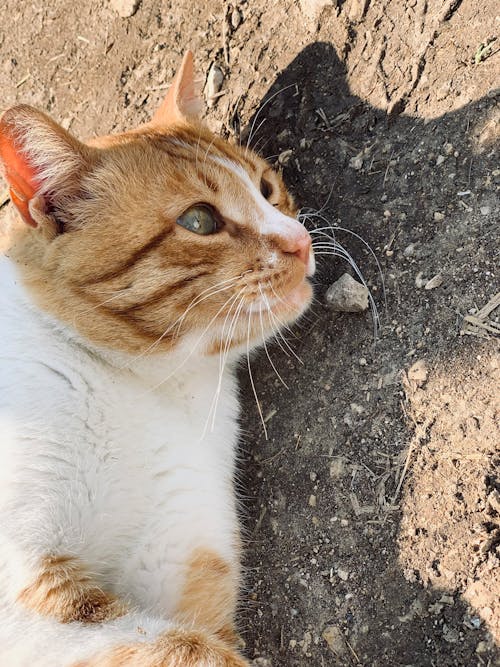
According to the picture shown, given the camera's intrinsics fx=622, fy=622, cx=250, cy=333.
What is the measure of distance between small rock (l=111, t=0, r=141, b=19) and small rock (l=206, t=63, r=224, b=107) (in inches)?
30.9

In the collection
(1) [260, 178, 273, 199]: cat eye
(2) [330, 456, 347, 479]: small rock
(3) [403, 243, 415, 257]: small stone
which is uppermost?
(1) [260, 178, 273, 199]: cat eye

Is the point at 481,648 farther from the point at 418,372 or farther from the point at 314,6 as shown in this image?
the point at 314,6

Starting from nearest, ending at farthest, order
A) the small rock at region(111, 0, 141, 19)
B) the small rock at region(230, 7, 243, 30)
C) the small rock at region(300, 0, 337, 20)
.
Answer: the small rock at region(300, 0, 337, 20)
the small rock at region(230, 7, 243, 30)
the small rock at region(111, 0, 141, 19)

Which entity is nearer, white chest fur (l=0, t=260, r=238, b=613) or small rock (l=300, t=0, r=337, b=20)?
white chest fur (l=0, t=260, r=238, b=613)

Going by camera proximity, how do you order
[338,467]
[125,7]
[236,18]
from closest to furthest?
[338,467], [236,18], [125,7]

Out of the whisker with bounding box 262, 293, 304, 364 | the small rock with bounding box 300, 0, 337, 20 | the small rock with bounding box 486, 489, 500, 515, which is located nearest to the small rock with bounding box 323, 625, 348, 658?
the small rock with bounding box 486, 489, 500, 515

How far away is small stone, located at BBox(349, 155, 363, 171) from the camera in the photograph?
302 centimetres

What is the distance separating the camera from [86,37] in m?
4.15

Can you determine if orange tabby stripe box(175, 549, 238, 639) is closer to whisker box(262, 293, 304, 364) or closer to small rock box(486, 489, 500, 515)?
whisker box(262, 293, 304, 364)

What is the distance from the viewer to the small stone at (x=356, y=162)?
9.92ft

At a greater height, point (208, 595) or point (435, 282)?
point (435, 282)

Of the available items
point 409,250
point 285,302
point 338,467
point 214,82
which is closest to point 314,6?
point 214,82

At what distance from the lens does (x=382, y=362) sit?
2.72 metres

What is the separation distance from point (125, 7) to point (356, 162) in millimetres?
2056
